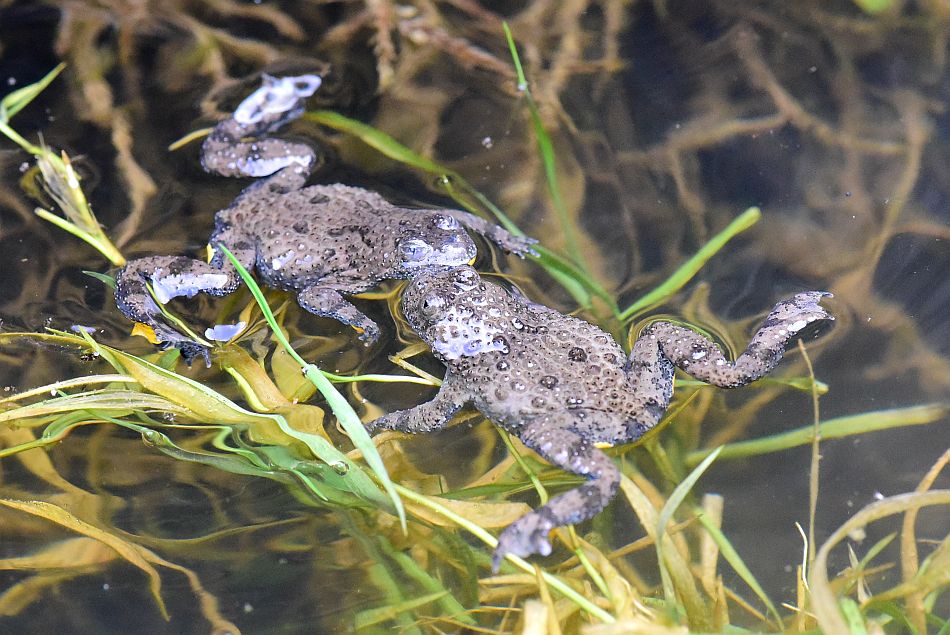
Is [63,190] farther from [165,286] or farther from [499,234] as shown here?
[499,234]

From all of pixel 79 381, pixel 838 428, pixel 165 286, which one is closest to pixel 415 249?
pixel 165 286

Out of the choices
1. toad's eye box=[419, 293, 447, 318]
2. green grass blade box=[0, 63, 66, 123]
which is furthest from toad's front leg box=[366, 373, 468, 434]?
green grass blade box=[0, 63, 66, 123]

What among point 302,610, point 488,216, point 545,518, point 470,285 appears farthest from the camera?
point 488,216

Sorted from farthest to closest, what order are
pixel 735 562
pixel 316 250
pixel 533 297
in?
1. pixel 533 297
2. pixel 316 250
3. pixel 735 562

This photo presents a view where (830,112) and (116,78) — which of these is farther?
(116,78)

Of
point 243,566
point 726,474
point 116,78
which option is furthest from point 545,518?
point 116,78

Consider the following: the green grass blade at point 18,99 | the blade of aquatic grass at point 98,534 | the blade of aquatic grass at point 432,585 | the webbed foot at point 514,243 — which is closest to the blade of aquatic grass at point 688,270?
the webbed foot at point 514,243

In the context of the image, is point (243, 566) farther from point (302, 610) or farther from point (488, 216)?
point (488, 216)
